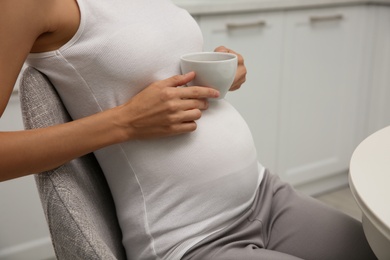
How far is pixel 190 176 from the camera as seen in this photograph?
2.58 feet

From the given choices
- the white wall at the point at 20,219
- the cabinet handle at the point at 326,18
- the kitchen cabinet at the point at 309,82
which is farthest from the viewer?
the cabinet handle at the point at 326,18

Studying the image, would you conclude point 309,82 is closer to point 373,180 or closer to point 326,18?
point 326,18

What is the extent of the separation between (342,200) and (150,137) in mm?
1686

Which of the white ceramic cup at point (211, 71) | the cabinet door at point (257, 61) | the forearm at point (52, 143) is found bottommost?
the cabinet door at point (257, 61)

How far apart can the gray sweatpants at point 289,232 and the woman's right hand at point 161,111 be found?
0.64 ft

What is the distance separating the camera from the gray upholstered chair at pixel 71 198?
0.62 meters

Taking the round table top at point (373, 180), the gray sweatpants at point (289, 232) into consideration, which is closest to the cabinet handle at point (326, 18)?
the gray sweatpants at point (289, 232)

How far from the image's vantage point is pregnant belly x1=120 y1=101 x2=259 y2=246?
2.57 ft

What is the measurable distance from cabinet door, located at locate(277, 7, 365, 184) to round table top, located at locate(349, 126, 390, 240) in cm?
124

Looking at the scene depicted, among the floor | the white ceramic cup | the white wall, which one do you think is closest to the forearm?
the white ceramic cup

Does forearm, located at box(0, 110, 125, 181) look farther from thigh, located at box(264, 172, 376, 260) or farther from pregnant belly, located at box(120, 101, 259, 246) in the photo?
thigh, located at box(264, 172, 376, 260)

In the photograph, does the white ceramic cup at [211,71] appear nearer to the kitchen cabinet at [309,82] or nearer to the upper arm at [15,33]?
the upper arm at [15,33]

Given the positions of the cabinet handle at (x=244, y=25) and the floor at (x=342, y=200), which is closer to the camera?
the cabinet handle at (x=244, y=25)

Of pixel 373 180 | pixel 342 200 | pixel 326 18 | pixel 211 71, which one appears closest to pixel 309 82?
pixel 326 18
